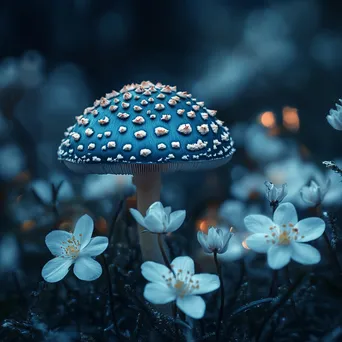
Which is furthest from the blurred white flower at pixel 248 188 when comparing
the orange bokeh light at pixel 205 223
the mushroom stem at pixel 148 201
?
the mushroom stem at pixel 148 201

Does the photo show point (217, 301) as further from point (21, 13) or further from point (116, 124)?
Answer: point (21, 13)

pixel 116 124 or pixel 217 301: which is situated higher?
pixel 116 124

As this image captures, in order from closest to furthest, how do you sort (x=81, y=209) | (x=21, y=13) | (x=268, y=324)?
(x=268, y=324) < (x=81, y=209) < (x=21, y=13)

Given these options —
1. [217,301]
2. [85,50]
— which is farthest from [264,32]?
[217,301]

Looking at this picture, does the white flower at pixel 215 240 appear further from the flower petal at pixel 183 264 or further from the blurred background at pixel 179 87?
the blurred background at pixel 179 87

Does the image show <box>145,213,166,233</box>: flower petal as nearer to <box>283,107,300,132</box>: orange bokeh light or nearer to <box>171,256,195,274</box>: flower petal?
<box>171,256,195,274</box>: flower petal

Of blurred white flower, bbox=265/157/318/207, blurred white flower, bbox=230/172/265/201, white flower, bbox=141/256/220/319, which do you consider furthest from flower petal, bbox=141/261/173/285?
blurred white flower, bbox=230/172/265/201

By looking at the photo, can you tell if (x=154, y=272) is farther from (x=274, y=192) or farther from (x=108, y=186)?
(x=108, y=186)

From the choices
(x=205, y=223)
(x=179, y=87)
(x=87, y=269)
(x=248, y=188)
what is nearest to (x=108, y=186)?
(x=205, y=223)
